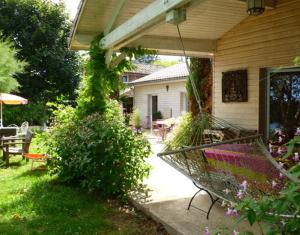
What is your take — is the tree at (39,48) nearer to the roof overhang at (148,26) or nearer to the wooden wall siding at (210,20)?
the roof overhang at (148,26)

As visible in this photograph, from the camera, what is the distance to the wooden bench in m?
3.88

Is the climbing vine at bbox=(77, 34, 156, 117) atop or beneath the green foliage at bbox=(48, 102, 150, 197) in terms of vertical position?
atop

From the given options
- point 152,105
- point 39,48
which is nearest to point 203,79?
point 152,105

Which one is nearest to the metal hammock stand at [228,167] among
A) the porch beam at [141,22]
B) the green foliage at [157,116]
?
the porch beam at [141,22]

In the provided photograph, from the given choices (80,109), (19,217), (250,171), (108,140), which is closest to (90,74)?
(80,109)

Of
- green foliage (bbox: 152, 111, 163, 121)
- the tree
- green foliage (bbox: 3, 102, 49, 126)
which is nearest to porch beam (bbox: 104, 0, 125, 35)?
green foliage (bbox: 152, 111, 163, 121)

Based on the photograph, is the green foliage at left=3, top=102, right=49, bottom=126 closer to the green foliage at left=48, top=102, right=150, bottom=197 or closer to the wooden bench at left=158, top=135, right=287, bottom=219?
the green foliage at left=48, top=102, right=150, bottom=197

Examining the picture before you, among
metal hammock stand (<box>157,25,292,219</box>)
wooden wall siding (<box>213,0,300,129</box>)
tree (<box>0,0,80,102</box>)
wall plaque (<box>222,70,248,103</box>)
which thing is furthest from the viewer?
tree (<box>0,0,80,102</box>)

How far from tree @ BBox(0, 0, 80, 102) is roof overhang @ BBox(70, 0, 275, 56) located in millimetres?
12556

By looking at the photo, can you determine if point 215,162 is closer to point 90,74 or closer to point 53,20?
point 90,74

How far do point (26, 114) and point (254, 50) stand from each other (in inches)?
557

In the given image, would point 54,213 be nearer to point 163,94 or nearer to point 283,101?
point 283,101

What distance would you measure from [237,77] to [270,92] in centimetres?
89

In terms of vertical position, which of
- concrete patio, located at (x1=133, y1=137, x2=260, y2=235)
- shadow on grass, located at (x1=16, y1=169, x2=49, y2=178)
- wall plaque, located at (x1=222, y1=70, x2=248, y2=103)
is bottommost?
shadow on grass, located at (x1=16, y1=169, x2=49, y2=178)
